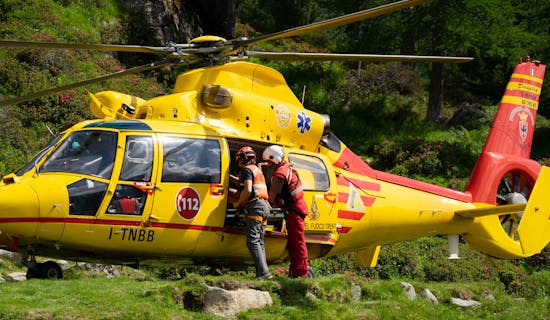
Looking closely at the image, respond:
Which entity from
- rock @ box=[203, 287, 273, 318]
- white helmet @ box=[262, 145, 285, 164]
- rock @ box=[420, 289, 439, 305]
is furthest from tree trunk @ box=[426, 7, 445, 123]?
rock @ box=[203, 287, 273, 318]

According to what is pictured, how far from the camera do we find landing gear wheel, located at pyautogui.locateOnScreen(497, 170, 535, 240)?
1355cm

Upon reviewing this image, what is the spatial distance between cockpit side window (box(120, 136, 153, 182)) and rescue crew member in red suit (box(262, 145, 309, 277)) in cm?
166

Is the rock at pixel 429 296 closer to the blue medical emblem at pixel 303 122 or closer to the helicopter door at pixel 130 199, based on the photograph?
the blue medical emblem at pixel 303 122

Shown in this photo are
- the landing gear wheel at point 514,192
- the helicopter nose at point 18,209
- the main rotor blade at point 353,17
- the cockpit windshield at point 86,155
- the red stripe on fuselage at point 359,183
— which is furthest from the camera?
the landing gear wheel at point 514,192

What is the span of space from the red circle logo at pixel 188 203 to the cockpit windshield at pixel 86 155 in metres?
1.00

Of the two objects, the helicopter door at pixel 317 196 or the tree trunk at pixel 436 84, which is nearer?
the helicopter door at pixel 317 196

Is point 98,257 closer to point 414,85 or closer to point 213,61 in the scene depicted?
point 213,61

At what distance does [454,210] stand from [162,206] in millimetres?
5847

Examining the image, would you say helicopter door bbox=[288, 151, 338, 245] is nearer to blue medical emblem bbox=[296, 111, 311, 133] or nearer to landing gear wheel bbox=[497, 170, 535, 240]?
blue medical emblem bbox=[296, 111, 311, 133]

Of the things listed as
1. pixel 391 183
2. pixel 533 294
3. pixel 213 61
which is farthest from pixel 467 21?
pixel 213 61

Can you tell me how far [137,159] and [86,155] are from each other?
0.65 meters

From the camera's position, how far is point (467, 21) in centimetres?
2672

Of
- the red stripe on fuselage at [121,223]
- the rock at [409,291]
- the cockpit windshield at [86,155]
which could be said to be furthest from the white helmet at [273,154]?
the rock at [409,291]

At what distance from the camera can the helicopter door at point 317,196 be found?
1079 cm
